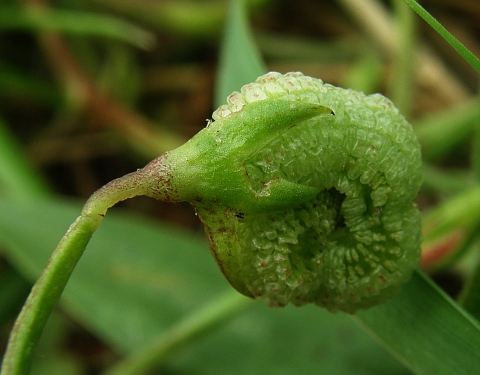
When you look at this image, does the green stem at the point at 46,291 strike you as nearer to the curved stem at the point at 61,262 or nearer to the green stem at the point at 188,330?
the curved stem at the point at 61,262

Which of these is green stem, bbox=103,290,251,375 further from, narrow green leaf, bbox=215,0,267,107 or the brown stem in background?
the brown stem in background

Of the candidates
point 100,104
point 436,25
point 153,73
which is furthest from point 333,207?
A: point 153,73

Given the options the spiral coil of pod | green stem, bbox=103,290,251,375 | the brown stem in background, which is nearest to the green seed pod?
the spiral coil of pod

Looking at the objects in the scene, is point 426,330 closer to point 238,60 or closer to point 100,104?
point 238,60

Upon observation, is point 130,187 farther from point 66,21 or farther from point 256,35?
point 256,35

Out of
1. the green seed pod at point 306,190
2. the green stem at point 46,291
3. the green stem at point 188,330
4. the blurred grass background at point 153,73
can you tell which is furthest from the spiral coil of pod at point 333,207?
the blurred grass background at point 153,73
